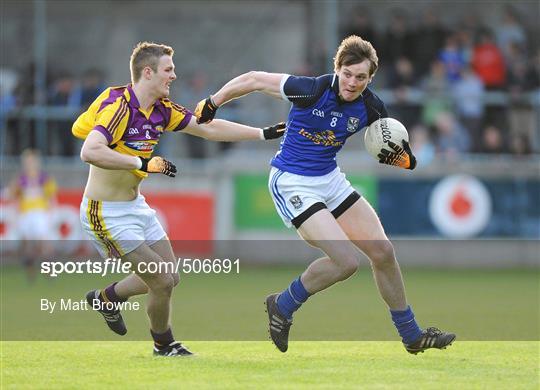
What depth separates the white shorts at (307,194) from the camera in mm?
9516

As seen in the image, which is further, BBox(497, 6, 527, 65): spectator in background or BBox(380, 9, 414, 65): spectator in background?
BBox(497, 6, 527, 65): spectator in background

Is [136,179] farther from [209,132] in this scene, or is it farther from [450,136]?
[450,136]

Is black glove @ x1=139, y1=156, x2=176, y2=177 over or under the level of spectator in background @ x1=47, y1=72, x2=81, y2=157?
over

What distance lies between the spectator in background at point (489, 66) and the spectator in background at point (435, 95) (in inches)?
29.1

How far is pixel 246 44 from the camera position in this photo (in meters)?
25.1

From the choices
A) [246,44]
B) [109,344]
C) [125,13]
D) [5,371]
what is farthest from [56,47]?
[5,371]

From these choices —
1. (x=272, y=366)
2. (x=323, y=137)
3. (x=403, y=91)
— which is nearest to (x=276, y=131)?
(x=323, y=137)

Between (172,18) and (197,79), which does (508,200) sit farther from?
(172,18)

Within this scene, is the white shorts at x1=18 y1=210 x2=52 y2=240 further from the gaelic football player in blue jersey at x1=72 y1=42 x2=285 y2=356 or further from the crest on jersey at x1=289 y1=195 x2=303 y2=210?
the crest on jersey at x1=289 y1=195 x2=303 y2=210

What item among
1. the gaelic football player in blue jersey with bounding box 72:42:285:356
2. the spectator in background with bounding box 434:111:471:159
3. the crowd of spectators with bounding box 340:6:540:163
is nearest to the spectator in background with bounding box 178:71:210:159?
the crowd of spectators with bounding box 340:6:540:163

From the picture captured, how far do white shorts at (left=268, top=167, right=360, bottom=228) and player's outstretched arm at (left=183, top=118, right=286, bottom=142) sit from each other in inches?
14.6

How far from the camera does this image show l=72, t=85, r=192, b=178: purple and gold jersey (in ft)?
30.0

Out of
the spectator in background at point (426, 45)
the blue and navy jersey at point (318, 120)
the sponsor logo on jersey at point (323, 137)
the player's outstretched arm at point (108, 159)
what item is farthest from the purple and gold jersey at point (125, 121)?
the spectator in background at point (426, 45)

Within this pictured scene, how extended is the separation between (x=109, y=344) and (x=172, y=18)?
52.1ft
